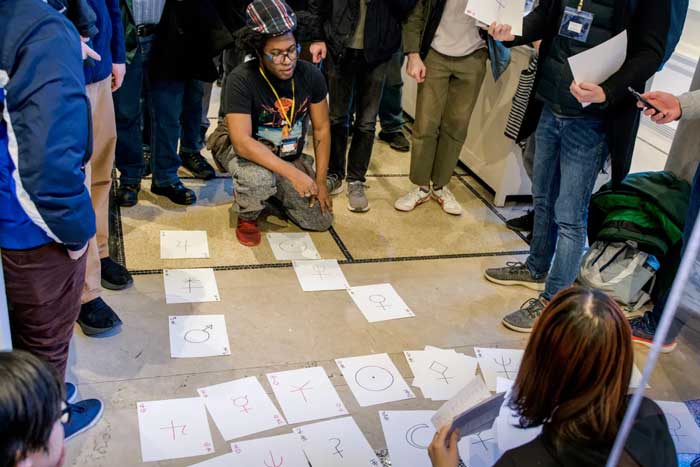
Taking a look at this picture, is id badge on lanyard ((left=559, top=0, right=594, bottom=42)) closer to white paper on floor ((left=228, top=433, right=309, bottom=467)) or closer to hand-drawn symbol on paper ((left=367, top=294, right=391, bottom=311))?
hand-drawn symbol on paper ((left=367, top=294, right=391, bottom=311))

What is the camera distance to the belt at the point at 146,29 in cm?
295

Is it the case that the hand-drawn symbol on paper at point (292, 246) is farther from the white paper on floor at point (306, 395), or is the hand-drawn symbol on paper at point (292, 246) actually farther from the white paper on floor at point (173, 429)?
the white paper on floor at point (173, 429)

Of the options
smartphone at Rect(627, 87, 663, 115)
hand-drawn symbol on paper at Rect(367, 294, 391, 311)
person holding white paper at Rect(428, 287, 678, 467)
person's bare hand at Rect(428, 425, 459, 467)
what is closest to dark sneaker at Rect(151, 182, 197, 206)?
hand-drawn symbol on paper at Rect(367, 294, 391, 311)

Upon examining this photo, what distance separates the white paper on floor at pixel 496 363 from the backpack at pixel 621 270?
580 mm

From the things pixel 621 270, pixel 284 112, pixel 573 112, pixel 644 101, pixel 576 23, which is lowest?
pixel 621 270

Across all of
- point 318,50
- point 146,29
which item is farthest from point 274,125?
point 146,29

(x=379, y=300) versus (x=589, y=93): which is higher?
(x=589, y=93)

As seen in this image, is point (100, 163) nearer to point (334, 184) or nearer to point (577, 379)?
point (334, 184)

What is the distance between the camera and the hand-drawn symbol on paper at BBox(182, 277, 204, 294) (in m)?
2.68

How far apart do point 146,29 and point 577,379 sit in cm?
241

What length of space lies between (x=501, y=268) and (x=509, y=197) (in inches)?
33.4

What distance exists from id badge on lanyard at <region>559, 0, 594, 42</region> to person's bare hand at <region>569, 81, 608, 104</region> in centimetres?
17

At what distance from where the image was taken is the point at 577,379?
4.10 feet

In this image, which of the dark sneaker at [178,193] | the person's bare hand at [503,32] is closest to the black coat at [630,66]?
the person's bare hand at [503,32]
